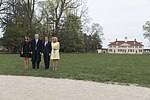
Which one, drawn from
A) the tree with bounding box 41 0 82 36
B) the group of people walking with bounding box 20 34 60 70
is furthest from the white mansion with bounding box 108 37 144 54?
the group of people walking with bounding box 20 34 60 70

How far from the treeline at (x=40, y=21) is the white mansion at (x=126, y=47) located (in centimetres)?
10625

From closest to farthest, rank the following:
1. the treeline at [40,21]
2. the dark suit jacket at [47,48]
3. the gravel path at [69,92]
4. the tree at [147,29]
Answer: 1. the gravel path at [69,92]
2. the dark suit jacket at [47,48]
3. the treeline at [40,21]
4. the tree at [147,29]

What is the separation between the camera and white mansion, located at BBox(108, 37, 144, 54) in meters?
180

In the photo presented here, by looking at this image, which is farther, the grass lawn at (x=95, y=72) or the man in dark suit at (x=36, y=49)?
the man in dark suit at (x=36, y=49)

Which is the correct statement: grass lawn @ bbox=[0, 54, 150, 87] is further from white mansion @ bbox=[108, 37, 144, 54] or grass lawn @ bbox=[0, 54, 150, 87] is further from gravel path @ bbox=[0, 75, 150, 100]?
white mansion @ bbox=[108, 37, 144, 54]

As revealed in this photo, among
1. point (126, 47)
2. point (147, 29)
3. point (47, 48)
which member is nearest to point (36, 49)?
point (47, 48)

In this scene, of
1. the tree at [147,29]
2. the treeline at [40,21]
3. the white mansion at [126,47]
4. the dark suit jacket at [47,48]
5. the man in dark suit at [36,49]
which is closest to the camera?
the dark suit jacket at [47,48]

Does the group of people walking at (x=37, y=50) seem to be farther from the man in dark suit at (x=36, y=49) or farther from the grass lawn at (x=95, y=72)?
the grass lawn at (x=95, y=72)

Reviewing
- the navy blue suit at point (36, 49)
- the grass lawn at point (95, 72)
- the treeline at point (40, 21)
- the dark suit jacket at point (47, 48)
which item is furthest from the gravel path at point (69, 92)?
the treeline at point (40, 21)

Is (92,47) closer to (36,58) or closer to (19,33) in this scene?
(19,33)

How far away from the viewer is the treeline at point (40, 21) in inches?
2473

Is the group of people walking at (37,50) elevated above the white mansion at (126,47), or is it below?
below

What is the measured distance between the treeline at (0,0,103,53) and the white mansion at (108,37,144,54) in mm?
106252

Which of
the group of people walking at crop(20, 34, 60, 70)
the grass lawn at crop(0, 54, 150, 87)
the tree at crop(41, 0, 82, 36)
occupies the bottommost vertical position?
the grass lawn at crop(0, 54, 150, 87)
